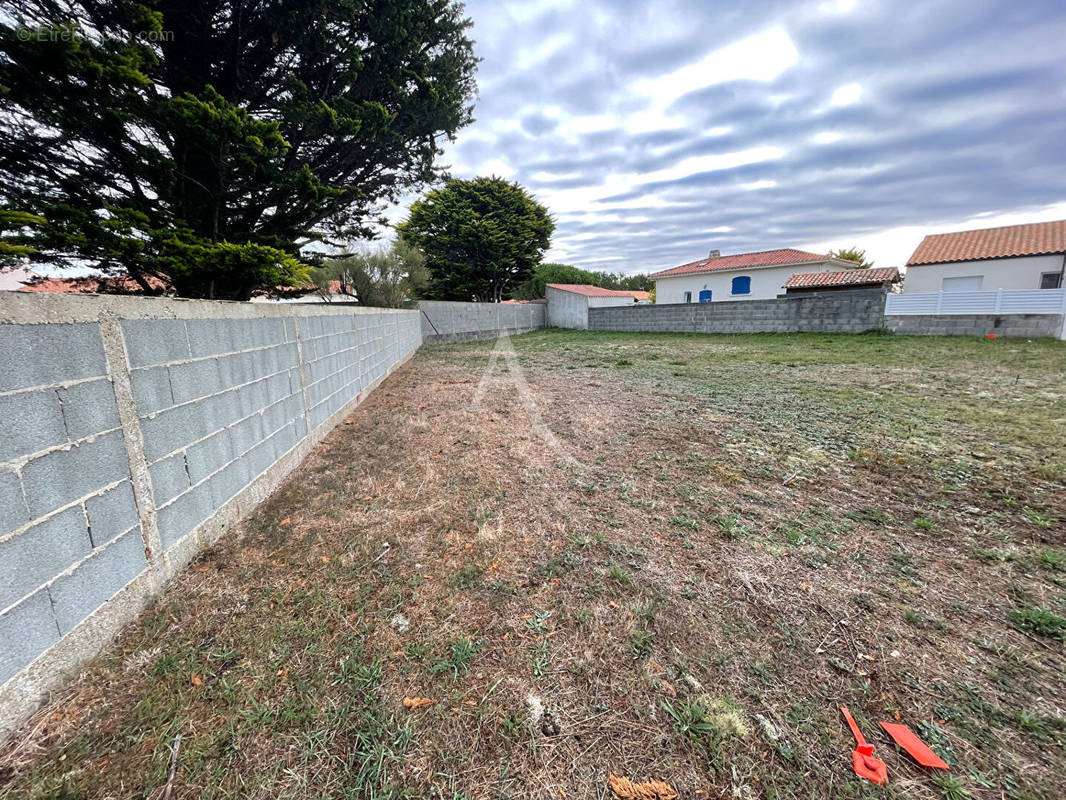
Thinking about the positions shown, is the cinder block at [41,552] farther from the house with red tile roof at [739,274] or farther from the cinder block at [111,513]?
the house with red tile roof at [739,274]

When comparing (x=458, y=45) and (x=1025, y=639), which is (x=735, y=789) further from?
(x=458, y=45)

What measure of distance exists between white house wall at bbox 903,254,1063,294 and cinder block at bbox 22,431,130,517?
2375 centimetres

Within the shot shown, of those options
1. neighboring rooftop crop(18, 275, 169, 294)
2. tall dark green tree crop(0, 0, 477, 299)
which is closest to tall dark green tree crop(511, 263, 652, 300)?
tall dark green tree crop(0, 0, 477, 299)

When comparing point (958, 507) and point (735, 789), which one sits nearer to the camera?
point (735, 789)

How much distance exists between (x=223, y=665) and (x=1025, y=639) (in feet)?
9.04

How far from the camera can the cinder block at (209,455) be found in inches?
72.4

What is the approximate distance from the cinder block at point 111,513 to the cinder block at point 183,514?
0.53ft

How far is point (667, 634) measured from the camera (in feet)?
4.76

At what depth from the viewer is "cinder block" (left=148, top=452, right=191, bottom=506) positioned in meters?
1.60

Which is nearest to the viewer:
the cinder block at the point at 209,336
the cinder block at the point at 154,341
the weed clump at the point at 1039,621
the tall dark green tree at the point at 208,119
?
the weed clump at the point at 1039,621

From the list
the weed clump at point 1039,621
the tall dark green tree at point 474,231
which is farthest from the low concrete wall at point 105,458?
the tall dark green tree at point 474,231

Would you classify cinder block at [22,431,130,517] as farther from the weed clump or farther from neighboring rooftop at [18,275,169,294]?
neighboring rooftop at [18,275,169,294]

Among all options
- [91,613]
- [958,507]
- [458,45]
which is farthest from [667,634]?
[458,45]

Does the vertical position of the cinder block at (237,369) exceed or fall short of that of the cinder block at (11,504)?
it exceeds it
